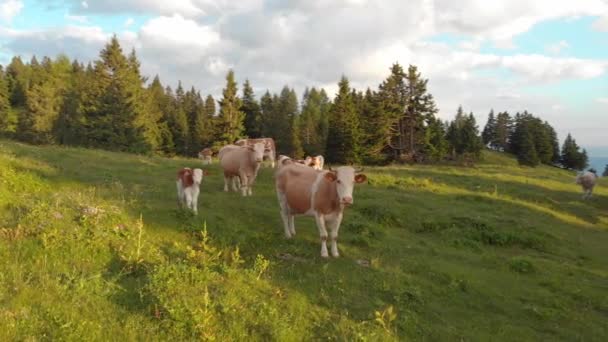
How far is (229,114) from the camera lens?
59.8m

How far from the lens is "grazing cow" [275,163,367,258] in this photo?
11773mm

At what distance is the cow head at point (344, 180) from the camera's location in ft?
37.7

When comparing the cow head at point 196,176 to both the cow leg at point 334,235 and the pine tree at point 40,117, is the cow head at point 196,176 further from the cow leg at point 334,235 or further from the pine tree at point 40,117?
the pine tree at point 40,117

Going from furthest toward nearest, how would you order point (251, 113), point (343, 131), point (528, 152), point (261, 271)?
point (528, 152)
point (251, 113)
point (343, 131)
point (261, 271)

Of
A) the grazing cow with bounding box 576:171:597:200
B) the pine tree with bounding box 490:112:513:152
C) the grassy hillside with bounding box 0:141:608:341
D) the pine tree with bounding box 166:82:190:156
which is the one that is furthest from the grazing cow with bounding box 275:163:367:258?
the pine tree with bounding box 490:112:513:152

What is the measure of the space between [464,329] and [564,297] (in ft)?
14.3

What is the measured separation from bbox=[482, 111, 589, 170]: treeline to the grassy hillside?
268ft

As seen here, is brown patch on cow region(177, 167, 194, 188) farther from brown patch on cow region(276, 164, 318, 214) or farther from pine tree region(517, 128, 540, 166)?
pine tree region(517, 128, 540, 166)

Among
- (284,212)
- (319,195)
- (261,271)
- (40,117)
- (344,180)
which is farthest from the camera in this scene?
(40,117)

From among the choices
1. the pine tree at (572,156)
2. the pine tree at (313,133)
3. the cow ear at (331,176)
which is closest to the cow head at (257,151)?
the cow ear at (331,176)

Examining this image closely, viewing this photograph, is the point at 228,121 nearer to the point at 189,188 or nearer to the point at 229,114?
the point at 229,114

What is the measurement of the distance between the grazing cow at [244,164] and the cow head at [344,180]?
6794mm

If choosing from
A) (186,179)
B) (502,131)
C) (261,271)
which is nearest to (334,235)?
(261,271)

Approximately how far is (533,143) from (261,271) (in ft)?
319
